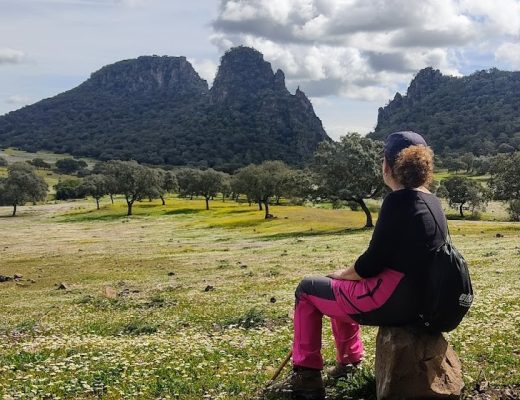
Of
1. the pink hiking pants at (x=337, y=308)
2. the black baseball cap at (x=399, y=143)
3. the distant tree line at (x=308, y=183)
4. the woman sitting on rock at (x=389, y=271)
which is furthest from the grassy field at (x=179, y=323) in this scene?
the distant tree line at (x=308, y=183)

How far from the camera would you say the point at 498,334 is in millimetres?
12141

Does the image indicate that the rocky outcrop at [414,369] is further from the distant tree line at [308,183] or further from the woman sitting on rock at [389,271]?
the distant tree line at [308,183]

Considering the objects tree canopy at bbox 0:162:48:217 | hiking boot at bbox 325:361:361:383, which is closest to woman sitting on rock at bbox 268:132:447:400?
hiking boot at bbox 325:361:361:383

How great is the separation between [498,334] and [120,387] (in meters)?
8.71

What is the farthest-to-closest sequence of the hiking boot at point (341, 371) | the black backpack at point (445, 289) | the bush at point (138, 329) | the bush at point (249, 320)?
the bush at point (138, 329) < the bush at point (249, 320) < the hiking boot at point (341, 371) < the black backpack at point (445, 289)

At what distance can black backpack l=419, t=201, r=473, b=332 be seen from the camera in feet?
23.0

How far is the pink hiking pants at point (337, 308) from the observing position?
737cm

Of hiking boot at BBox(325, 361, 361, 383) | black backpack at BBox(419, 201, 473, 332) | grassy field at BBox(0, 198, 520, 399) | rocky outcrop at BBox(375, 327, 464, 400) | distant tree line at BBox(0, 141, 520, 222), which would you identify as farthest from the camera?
distant tree line at BBox(0, 141, 520, 222)

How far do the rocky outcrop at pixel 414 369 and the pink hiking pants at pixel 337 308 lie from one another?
0.63 meters

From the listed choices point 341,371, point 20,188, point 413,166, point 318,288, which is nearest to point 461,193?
point 20,188

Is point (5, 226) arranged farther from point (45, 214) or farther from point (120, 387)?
point (120, 387)

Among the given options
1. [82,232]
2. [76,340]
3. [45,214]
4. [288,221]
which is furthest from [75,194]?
[76,340]

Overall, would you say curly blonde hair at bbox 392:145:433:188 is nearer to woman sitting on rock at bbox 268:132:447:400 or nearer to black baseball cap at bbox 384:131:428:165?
woman sitting on rock at bbox 268:132:447:400

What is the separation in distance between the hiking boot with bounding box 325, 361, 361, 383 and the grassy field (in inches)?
17.6
